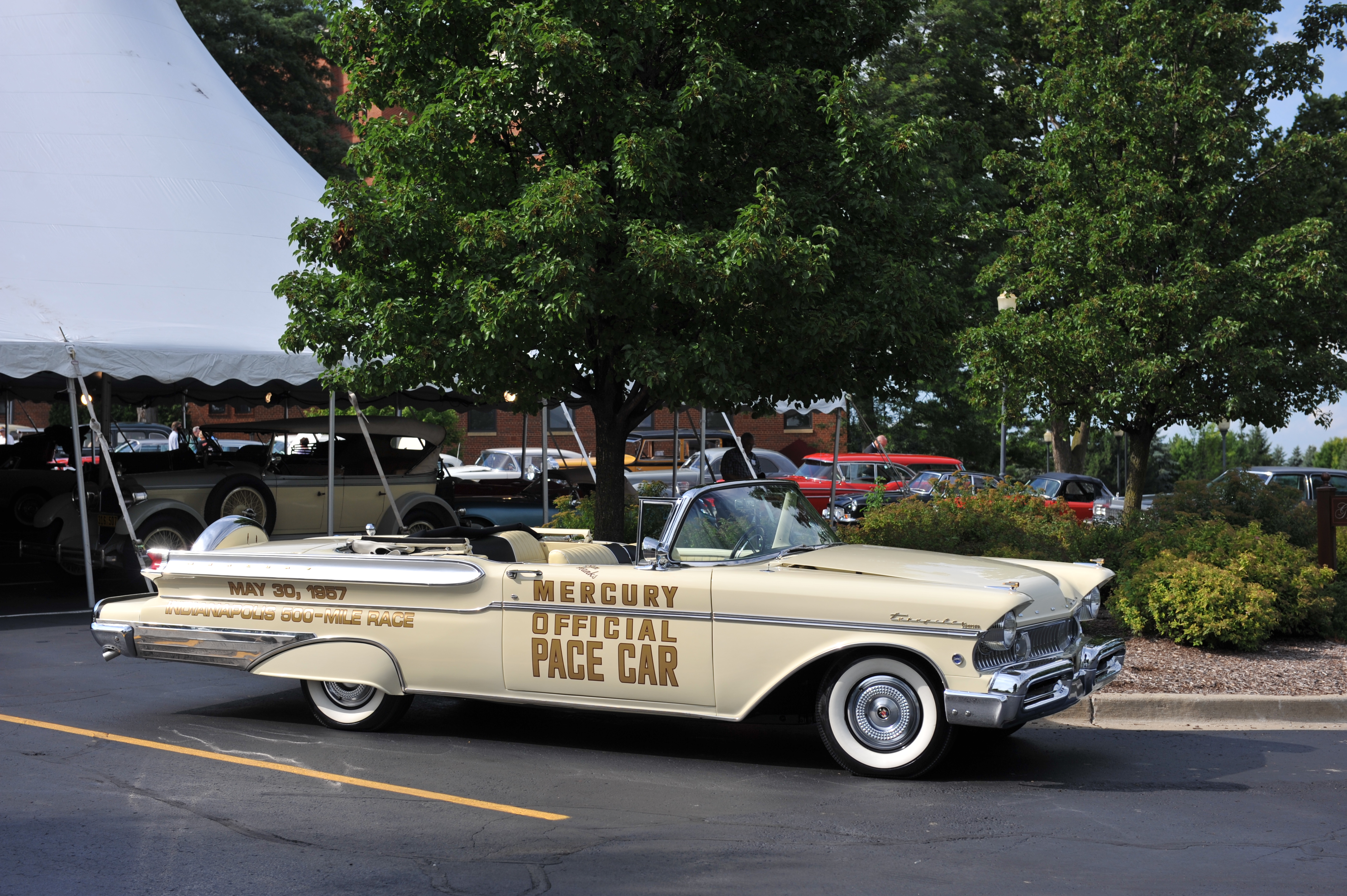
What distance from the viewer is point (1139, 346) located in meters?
15.4

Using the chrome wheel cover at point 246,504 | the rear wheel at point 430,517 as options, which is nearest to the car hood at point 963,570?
the chrome wheel cover at point 246,504

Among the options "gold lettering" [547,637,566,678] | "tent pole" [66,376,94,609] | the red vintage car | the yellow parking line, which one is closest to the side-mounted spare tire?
"tent pole" [66,376,94,609]

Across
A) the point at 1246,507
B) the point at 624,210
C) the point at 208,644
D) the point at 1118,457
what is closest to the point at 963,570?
the point at 208,644

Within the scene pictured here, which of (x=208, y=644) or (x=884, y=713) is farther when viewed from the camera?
(x=208, y=644)

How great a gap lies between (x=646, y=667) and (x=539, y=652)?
666mm

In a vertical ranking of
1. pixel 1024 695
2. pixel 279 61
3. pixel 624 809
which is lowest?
pixel 624 809

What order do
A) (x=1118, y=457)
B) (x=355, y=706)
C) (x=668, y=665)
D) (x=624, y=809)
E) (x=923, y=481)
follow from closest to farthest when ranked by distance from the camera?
(x=624, y=809)
(x=668, y=665)
(x=355, y=706)
(x=923, y=481)
(x=1118, y=457)

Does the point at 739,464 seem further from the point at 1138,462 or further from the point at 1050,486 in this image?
the point at 1050,486

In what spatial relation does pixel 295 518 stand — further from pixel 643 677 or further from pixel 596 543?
pixel 643 677

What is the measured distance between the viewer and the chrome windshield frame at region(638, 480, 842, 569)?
6707mm

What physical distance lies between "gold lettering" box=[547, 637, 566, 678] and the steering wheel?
109 centimetres

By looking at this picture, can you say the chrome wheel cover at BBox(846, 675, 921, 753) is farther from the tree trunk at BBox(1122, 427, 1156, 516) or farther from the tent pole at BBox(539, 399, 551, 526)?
the tree trunk at BBox(1122, 427, 1156, 516)

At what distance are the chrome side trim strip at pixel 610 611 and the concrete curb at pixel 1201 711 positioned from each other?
2.86 metres

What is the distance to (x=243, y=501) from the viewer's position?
14.0 metres
